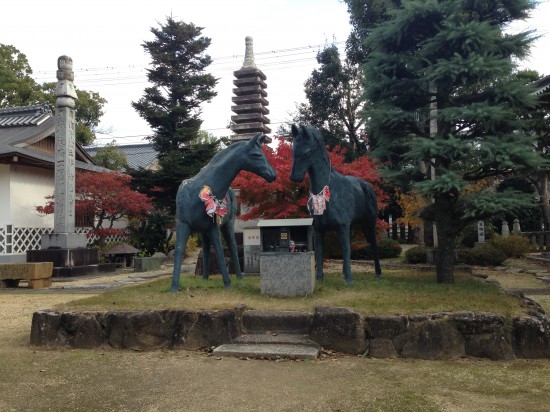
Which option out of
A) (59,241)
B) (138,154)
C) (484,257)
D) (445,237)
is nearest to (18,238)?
(59,241)

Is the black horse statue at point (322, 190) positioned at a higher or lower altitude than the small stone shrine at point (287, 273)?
higher

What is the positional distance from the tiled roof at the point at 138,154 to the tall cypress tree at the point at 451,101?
2743 cm

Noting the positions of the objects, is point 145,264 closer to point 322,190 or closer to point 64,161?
point 64,161

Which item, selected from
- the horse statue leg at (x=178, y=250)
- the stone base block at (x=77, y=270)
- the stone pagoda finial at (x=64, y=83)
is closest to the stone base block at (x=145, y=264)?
the stone base block at (x=77, y=270)

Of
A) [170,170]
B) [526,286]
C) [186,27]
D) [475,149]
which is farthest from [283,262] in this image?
[186,27]

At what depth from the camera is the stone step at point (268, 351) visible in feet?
15.8

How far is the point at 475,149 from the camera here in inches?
266

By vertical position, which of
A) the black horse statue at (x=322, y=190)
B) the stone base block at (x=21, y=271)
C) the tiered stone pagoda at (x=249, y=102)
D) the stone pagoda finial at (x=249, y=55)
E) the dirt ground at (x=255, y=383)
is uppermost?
the stone pagoda finial at (x=249, y=55)

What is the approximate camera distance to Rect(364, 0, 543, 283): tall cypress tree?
6578 millimetres

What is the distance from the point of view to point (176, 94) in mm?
22062

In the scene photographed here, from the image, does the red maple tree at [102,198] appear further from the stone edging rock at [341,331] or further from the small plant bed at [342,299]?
the stone edging rock at [341,331]

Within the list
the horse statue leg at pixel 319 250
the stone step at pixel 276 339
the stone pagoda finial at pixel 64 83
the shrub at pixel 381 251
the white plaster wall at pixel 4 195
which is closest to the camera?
the stone step at pixel 276 339

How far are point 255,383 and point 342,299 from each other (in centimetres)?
224

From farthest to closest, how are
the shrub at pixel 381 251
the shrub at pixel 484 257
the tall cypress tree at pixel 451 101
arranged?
the shrub at pixel 381 251 < the shrub at pixel 484 257 < the tall cypress tree at pixel 451 101
